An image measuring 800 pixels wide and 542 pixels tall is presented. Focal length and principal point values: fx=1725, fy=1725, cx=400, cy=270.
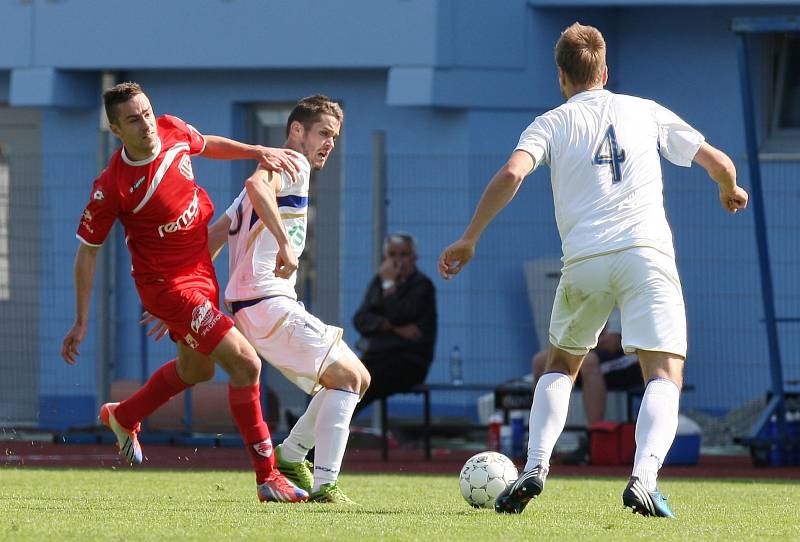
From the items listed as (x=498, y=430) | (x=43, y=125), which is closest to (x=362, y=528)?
(x=498, y=430)

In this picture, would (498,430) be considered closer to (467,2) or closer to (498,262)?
(498,262)

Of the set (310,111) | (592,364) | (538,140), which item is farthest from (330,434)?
(592,364)

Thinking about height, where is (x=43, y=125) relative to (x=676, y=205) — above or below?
above

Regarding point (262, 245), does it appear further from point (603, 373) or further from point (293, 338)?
point (603, 373)

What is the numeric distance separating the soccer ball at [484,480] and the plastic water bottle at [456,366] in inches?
280

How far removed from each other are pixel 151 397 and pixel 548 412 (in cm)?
230

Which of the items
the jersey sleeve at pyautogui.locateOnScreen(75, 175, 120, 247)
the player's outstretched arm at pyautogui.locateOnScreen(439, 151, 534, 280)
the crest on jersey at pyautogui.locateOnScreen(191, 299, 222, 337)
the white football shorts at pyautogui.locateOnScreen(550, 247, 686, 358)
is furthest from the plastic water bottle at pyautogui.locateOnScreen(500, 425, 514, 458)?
the player's outstretched arm at pyautogui.locateOnScreen(439, 151, 534, 280)

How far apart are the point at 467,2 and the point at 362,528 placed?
10.3m

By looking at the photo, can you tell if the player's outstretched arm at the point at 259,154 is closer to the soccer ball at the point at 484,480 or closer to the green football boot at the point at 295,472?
the green football boot at the point at 295,472

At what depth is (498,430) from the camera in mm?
13570

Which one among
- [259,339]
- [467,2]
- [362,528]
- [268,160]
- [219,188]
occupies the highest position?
[467,2]

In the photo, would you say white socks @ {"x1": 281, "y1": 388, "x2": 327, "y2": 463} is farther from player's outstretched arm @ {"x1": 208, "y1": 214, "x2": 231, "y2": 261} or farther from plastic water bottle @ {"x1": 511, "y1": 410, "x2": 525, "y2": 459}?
plastic water bottle @ {"x1": 511, "y1": 410, "x2": 525, "y2": 459}

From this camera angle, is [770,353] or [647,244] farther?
[770,353]

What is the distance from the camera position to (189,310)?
7938 mm
